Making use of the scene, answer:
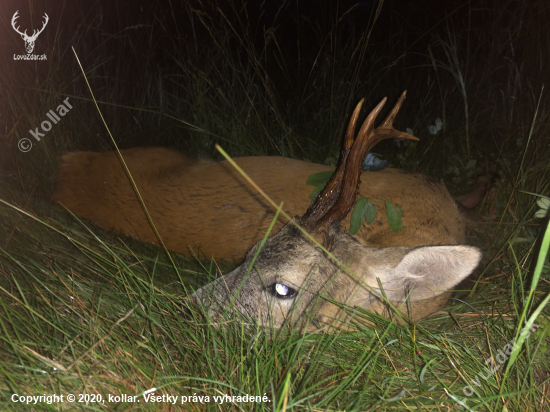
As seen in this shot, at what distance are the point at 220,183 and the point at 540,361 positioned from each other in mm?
2317

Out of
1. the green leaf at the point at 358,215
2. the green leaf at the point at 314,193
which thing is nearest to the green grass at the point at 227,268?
the green leaf at the point at 358,215

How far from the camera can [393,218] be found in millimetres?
2900

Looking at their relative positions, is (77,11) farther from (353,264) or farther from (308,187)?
(353,264)

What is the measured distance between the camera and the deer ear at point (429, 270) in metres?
2.12

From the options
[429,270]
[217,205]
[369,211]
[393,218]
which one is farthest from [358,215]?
[217,205]

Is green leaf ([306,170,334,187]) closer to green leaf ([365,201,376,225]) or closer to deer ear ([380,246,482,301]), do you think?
green leaf ([365,201,376,225])

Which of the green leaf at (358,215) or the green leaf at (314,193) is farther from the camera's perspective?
the green leaf at (314,193)

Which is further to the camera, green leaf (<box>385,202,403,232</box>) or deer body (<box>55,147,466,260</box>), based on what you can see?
deer body (<box>55,147,466,260</box>)

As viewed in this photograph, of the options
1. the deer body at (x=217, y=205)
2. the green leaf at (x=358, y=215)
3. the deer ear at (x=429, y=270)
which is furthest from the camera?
the deer body at (x=217, y=205)

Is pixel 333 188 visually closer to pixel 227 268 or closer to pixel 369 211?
pixel 369 211

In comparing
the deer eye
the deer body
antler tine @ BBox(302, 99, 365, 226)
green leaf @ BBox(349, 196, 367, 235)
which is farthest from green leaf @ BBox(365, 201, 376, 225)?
the deer eye

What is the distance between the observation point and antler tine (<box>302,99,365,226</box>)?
2314mm

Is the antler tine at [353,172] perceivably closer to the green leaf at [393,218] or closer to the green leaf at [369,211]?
the green leaf at [369,211]

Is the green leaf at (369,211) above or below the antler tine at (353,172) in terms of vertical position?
below
